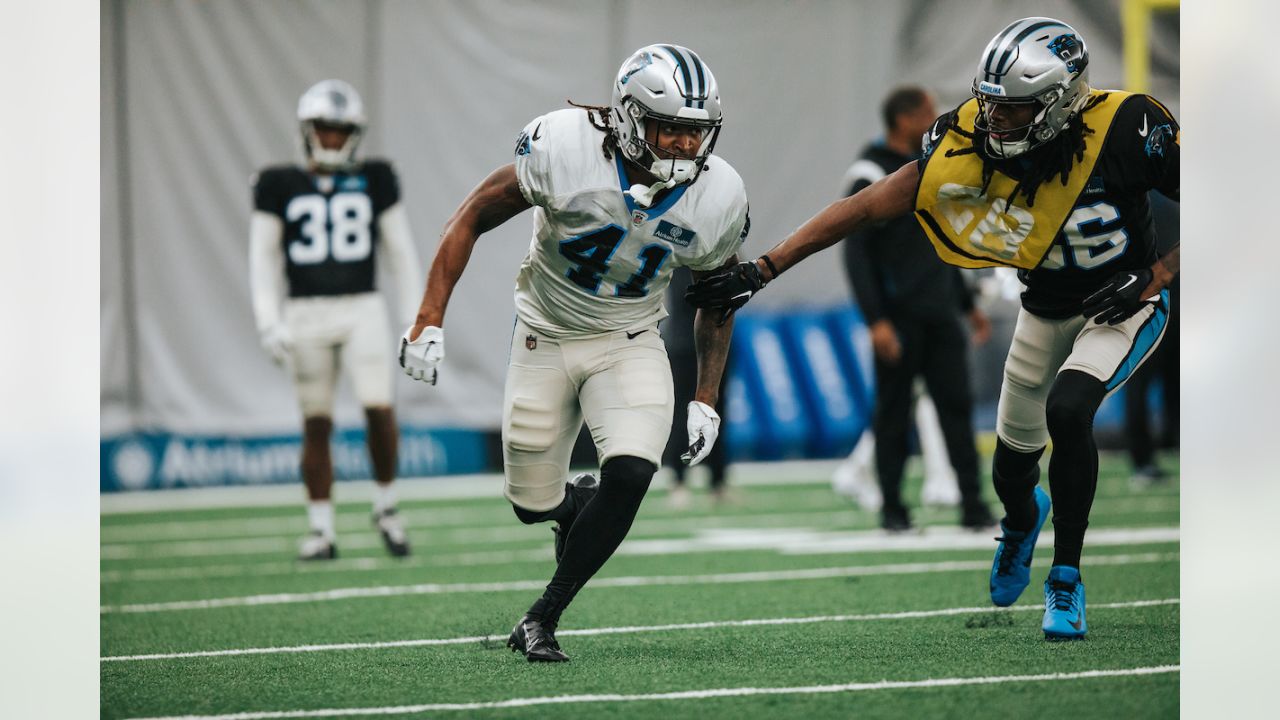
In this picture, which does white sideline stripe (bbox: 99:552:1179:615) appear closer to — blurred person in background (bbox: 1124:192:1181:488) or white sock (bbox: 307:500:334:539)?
white sock (bbox: 307:500:334:539)

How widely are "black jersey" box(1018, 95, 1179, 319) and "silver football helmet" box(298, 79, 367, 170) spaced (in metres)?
3.23

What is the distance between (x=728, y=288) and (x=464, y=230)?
24.7 inches

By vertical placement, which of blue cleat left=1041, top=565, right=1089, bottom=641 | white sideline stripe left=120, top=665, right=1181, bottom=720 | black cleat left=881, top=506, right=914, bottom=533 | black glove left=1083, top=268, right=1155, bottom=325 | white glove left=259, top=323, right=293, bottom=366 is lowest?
black cleat left=881, top=506, right=914, bottom=533

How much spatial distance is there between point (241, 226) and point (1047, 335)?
696 centimetres

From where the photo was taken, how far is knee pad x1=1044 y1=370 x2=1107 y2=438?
3.88m

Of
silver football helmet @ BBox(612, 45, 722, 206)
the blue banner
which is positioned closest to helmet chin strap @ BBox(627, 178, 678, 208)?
silver football helmet @ BBox(612, 45, 722, 206)

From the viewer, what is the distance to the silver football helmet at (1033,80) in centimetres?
376

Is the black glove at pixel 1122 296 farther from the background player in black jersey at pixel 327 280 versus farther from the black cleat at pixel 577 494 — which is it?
the background player in black jersey at pixel 327 280

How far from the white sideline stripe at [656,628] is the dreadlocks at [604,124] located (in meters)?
1.25

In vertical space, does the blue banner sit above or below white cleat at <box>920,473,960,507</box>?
below

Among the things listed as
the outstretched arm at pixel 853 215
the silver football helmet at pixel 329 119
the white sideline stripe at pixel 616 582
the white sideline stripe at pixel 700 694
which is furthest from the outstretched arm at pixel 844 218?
the silver football helmet at pixel 329 119

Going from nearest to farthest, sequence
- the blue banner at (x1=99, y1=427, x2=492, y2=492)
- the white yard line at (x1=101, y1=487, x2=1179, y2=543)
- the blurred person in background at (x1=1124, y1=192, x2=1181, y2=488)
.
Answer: the white yard line at (x1=101, y1=487, x2=1179, y2=543), the blurred person in background at (x1=1124, y1=192, x2=1181, y2=488), the blue banner at (x1=99, y1=427, x2=492, y2=492)

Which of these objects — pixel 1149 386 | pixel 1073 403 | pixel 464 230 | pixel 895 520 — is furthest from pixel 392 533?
pixel 1149 386

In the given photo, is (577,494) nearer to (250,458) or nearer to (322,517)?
(322,517)
